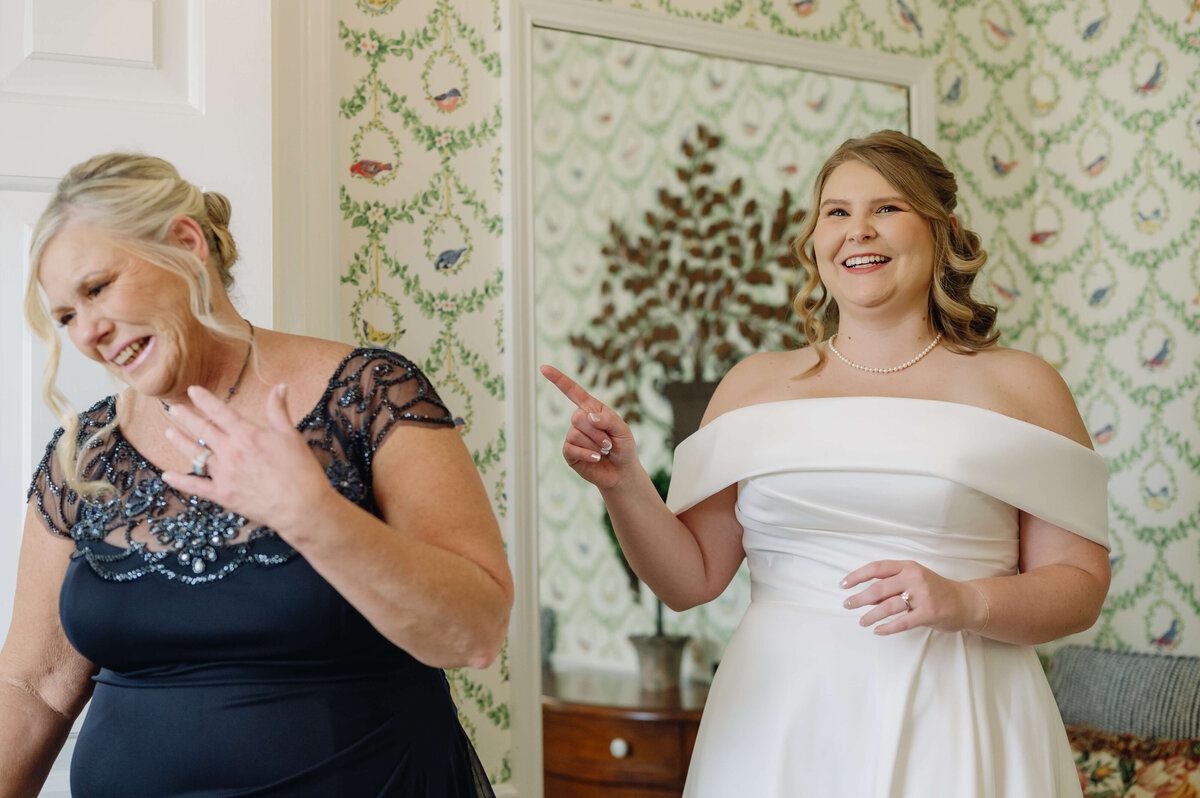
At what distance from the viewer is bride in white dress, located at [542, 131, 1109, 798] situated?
59.4 inches

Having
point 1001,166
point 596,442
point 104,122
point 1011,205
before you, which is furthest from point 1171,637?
point 104,122

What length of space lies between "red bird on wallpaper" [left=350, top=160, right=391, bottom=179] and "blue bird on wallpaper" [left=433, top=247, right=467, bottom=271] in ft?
0.68

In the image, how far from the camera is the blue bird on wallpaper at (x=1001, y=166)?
3057 mm

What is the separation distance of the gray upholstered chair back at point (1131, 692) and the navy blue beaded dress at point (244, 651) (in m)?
1.93

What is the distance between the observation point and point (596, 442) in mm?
1618

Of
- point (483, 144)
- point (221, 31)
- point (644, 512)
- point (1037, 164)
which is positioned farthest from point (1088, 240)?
point (221, 31)

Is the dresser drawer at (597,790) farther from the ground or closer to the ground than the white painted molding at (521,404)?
closer to the ground

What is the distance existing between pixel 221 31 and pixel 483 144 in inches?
27.2

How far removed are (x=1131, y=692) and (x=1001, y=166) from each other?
1.45 m

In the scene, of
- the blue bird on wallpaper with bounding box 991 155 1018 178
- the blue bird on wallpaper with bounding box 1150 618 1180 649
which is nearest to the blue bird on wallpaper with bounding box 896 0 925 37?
the blue bird on wallpaper with bounding box 991 155 1018 178

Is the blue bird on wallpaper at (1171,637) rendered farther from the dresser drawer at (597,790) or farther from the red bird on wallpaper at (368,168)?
the red bird on wallpaper at (368,168)

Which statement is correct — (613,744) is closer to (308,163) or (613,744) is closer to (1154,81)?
(308,163)

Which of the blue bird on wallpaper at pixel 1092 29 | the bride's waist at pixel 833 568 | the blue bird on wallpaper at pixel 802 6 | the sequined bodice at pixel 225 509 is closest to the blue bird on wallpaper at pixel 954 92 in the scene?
the blue bird on wallpaper at pixel 1092 29

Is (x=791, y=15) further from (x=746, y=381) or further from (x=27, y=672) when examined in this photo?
(x=27, y=672)
